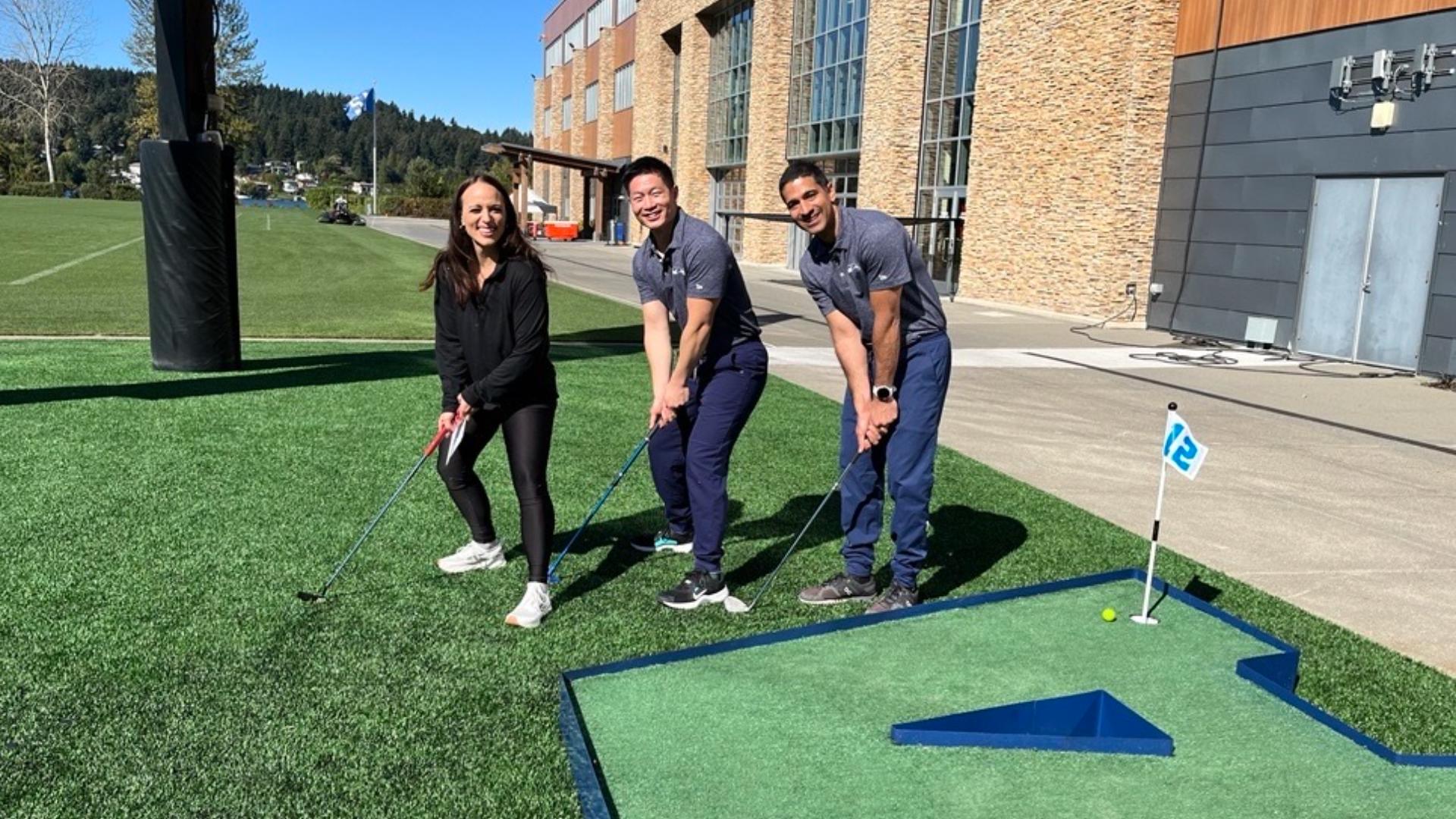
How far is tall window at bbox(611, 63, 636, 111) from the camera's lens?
51.1 metres

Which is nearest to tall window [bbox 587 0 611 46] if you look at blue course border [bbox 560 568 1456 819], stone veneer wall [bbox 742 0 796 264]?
stone veneer wall [bbox 742 0 796 264]

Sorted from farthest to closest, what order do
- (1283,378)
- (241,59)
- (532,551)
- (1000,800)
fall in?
(241,59), (1283,378), (532,551), (1000,800)

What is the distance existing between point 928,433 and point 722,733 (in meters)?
1.62

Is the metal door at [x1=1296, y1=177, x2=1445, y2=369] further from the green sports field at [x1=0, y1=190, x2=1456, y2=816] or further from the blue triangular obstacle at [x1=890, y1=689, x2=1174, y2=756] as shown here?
the blue triangular obstacle at [x1=890, y1=689, x2=1174, y2=756]

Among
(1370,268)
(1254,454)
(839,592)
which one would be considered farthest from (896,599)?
(1370,268)

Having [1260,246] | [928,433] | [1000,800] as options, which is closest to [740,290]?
[928,433]

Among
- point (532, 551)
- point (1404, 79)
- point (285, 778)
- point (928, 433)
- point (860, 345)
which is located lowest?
point (285, 778)

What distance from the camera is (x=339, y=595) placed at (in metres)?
4.34

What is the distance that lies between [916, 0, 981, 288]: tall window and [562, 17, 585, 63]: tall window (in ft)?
131

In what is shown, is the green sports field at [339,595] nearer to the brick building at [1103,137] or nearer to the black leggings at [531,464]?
the black leggings at [531,464]

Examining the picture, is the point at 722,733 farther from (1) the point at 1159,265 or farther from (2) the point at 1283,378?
(1) the point at 1159,265

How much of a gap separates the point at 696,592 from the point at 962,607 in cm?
109

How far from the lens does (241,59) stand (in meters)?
64.2

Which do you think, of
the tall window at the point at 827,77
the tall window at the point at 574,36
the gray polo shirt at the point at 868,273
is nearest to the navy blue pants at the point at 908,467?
the gray polo shirt at the point at 868,273
